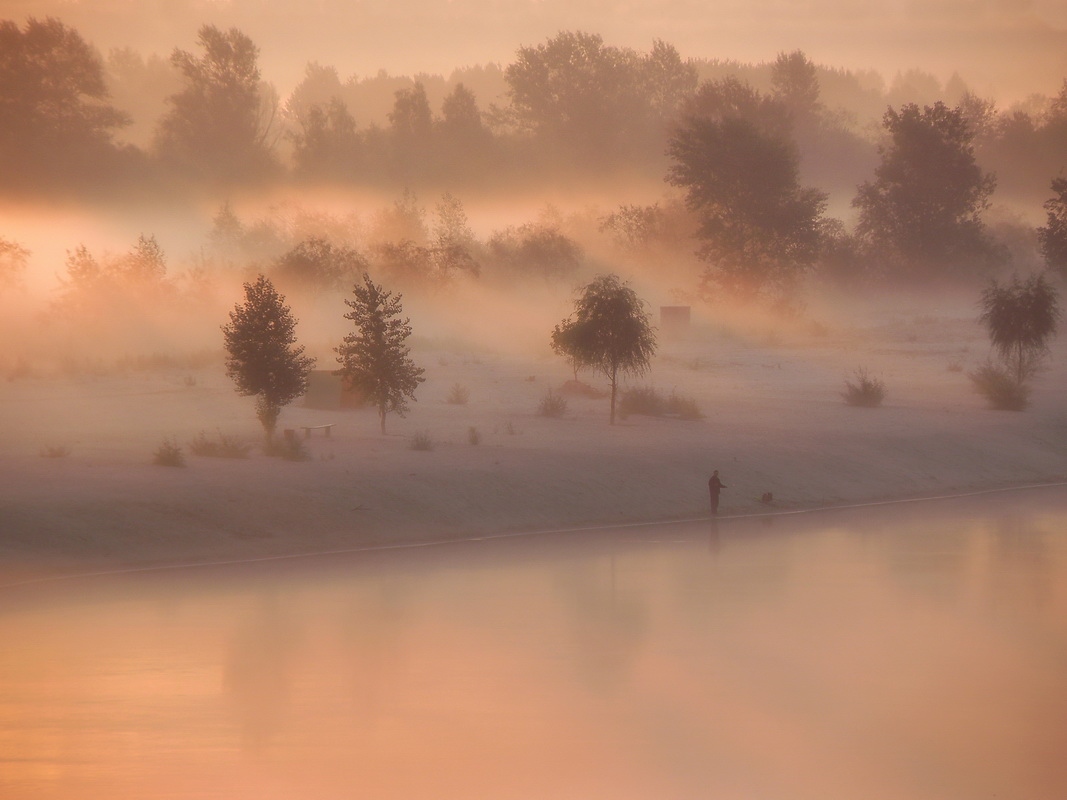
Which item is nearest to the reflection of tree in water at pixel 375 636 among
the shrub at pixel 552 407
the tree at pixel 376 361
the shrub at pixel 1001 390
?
the tree at pixel 376 361

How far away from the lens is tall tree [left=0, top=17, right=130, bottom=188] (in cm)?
7831

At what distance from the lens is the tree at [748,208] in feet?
292

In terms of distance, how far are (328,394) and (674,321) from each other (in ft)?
113

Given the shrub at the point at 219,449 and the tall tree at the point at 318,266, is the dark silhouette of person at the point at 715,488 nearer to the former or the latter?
the shrub at the point at 219,449

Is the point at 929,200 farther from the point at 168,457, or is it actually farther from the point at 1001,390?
the point at 168,457

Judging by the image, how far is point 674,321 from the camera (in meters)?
78.8

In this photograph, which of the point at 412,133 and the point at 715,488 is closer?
the point at 715,488

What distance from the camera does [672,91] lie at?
411 feet

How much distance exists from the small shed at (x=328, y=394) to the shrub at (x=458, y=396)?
518cm

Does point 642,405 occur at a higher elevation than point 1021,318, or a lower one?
lower

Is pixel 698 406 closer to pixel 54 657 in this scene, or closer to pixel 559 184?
pixel 54 657

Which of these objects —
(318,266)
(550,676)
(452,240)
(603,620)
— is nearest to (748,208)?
(452,240)

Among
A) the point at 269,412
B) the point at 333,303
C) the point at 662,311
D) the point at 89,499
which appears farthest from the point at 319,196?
the point at 89,499

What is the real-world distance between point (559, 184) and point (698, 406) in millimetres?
62900
